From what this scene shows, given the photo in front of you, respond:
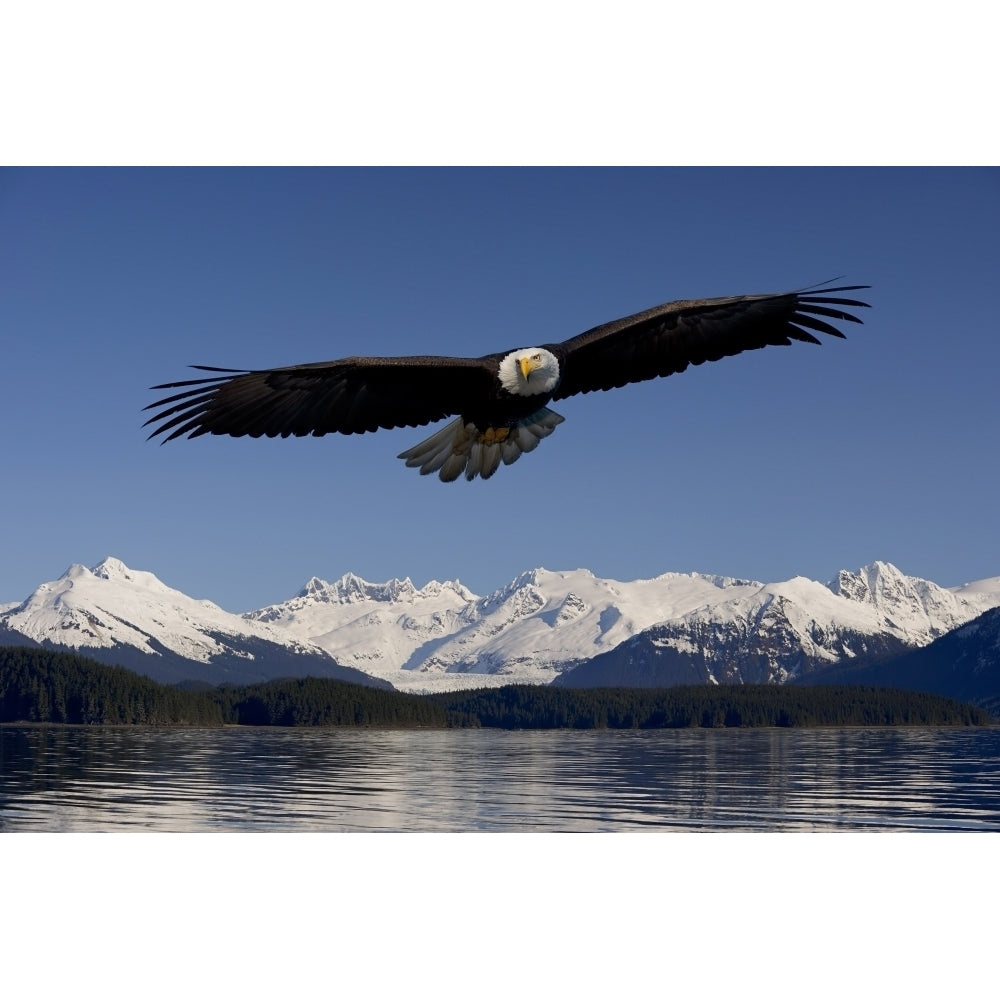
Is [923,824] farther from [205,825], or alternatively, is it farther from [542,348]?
[542,348]

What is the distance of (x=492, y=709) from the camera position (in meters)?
138

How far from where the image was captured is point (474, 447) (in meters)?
10.3

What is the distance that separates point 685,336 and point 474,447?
1.89m

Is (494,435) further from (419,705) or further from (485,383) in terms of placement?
(419,705)

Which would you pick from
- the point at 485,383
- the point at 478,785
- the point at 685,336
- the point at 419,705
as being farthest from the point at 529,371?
the point at 419,705

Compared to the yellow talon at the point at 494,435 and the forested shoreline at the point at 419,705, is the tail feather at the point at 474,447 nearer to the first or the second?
the yellow talon at the point at 494,435

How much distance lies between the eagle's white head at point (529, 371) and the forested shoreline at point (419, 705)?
99376mm

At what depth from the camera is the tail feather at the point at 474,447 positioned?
10180mm

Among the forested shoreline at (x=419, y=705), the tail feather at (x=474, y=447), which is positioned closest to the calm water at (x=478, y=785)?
the forested shoreline at (x=419, y=705)

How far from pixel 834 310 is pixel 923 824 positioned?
79.9 feet
